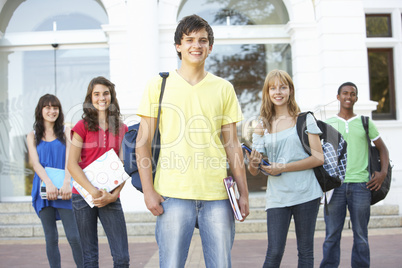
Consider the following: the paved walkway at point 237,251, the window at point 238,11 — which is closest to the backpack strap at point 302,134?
the paved walkway at point 237,251

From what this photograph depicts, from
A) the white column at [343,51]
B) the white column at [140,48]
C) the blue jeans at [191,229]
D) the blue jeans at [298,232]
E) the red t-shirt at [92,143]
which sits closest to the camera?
the blue jeans at [191,229]

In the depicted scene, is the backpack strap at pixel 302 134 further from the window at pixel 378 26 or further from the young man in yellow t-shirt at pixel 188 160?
the window at pixel 378 26

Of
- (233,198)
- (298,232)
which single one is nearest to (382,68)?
(298,232)

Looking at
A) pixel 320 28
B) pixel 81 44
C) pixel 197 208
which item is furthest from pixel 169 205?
pixel 81 44

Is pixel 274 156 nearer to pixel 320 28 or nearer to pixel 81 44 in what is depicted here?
pixel 320 28

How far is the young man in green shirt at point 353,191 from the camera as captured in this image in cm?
425

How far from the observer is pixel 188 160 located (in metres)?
2.55

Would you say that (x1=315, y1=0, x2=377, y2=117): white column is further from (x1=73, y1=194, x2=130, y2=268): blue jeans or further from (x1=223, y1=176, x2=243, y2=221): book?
(x1=223, y1=176, x2=243, y2=221): book

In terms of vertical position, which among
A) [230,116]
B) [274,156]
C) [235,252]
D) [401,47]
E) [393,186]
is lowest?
[235,252]

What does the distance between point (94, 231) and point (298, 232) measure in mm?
1632

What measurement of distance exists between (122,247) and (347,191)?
2.30m

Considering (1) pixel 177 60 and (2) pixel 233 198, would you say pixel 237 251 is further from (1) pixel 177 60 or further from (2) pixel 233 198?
(1) pixel 177 60

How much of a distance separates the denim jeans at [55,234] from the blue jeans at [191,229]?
179 centimetres

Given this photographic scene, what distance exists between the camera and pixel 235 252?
589 centimetres
